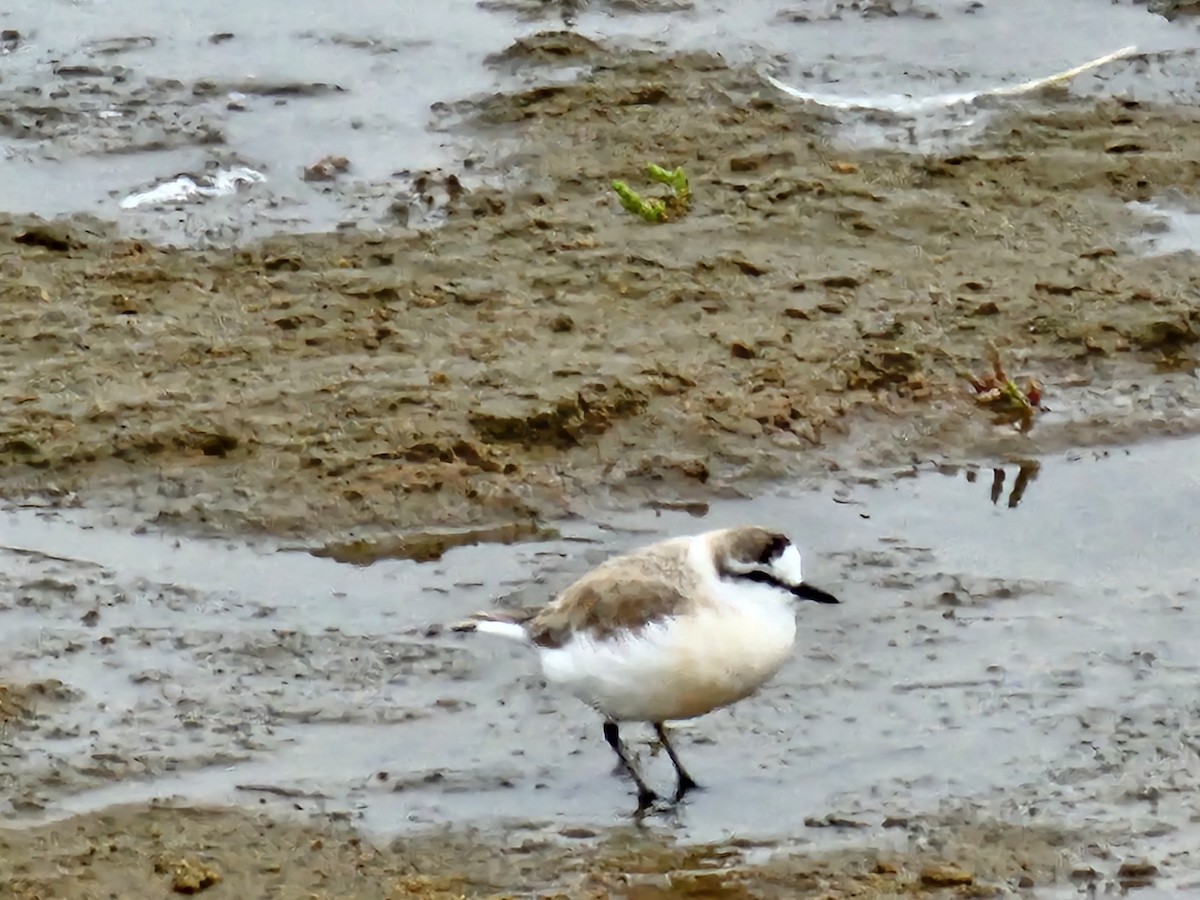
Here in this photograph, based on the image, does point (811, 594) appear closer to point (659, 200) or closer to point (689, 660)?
point (689, 660)

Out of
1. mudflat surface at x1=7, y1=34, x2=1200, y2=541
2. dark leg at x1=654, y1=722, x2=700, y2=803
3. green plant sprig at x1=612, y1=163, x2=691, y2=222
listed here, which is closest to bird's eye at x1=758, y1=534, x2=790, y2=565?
dark leg at x1=654, y1=722, x2=700, y2=803

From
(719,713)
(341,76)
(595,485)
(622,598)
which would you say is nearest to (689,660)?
(622,598)

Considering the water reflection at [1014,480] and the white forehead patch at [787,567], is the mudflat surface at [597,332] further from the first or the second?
the white forehead patch at [787,567]

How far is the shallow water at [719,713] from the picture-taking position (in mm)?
6031

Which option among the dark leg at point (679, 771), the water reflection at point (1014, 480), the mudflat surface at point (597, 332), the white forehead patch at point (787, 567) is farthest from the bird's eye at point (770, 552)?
the water reflection at point (1014, 480)

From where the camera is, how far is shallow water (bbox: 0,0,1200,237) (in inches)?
372

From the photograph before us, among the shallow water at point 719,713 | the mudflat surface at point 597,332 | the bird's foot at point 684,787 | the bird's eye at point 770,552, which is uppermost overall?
the bird's eye at point 770,552

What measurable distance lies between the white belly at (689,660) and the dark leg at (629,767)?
117 millimetres

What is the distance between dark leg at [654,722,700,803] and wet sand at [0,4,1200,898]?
0.18 feet

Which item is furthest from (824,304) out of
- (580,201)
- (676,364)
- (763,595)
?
(763,595)

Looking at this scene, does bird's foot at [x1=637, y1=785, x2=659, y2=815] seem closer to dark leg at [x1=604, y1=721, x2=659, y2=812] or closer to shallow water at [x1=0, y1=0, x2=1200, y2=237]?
dark leg at [x1=604, y1=721, x2=659, y2=812]

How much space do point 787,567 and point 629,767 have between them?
78cm

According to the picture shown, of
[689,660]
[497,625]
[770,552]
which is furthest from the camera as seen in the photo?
[497,625]

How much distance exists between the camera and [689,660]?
237 inches
